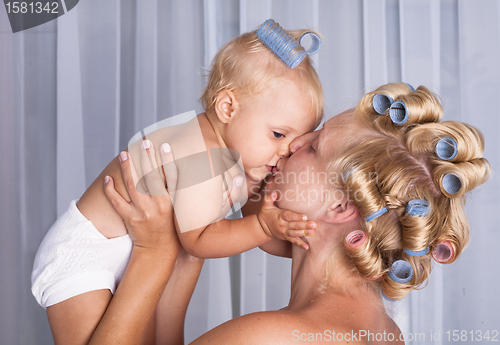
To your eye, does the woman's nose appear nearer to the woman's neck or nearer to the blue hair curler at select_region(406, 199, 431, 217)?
the woman's neck

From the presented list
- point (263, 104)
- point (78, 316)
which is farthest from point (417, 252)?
point (78, 316)

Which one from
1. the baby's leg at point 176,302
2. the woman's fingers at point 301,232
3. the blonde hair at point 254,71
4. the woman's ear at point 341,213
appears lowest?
the baby's leg at point 176,302

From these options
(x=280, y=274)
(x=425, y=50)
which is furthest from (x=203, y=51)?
(x=280, y=274)

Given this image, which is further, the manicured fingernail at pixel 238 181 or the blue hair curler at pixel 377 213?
the manicured fingernail at pixel 238 181

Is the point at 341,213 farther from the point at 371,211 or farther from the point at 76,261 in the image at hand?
the point at 76,261

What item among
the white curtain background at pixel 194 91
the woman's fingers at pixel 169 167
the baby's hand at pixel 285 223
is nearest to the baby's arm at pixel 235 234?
the baby's hand at pixel 285 223

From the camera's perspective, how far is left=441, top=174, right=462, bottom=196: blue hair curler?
2.46 feet

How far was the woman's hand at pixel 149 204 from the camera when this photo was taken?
1015 millimetres

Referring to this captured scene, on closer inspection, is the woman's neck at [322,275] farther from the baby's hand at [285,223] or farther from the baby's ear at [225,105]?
the baby's ear at [225,105]

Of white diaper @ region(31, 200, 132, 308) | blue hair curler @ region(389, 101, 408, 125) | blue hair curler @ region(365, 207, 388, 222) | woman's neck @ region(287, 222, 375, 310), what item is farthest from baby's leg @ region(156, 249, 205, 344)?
blue hair curler @ region(389, 101, 408, 125)

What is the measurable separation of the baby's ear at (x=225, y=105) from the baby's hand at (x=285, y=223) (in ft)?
1.12

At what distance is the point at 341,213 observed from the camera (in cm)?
90

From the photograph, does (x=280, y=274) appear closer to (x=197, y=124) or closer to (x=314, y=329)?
(x=197, y=124)

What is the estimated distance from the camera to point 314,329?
29.8 inches
